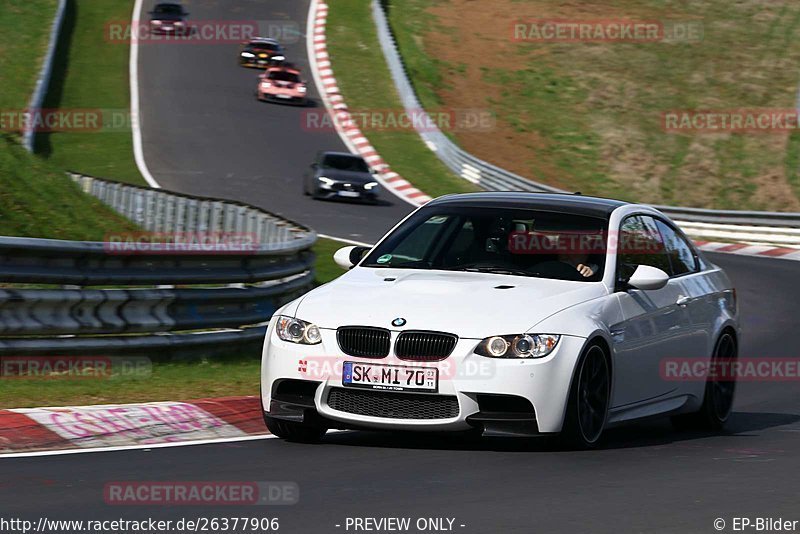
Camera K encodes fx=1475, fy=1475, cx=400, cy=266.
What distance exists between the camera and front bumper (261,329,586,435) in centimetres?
773

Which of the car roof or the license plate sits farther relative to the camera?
the car roof

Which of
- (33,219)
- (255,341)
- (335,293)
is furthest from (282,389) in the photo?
(33,219)

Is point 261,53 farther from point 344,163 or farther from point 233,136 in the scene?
point 344,163

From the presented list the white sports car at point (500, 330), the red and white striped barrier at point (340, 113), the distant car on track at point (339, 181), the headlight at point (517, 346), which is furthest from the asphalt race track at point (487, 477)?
the red and white striped barrier at point (340, 113)

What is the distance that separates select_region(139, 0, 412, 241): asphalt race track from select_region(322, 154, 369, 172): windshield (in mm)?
888

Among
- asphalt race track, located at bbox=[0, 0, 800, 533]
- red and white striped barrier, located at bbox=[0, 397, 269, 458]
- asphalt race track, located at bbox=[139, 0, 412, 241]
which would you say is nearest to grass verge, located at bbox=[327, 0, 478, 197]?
asphalt race track, located at bbox=[139, 0, 412, 241]

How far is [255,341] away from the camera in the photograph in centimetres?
1259

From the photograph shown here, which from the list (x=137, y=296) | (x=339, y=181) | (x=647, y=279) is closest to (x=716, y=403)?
(x=647, y=279)

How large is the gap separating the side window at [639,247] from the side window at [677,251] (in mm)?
90

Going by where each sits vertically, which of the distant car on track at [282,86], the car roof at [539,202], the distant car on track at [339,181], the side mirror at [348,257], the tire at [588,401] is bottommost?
the distant car on track at [339,181]

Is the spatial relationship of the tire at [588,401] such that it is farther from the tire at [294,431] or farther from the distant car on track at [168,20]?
the distant car on track at [168,20]

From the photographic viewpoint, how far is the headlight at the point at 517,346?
25.4 ft

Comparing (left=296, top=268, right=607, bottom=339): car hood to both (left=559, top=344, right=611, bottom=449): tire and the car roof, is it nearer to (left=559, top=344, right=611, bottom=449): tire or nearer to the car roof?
(left=559, top=344, right=611, bottom=449): tire

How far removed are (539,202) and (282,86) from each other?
1314 inches
